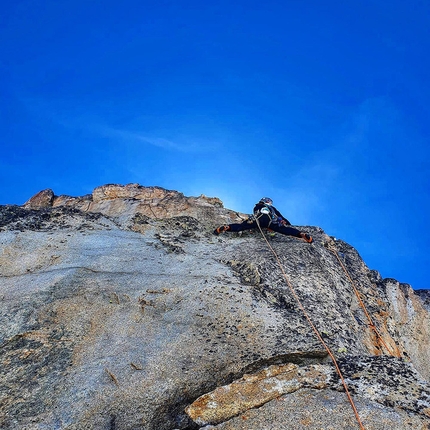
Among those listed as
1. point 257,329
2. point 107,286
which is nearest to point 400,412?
point 257,329

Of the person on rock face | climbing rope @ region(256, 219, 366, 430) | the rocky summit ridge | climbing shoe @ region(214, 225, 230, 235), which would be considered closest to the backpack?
the person on rock face

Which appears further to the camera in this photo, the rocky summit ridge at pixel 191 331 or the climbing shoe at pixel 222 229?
the climbing shoe at pixel 222 229

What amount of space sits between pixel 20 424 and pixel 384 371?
19.7ft

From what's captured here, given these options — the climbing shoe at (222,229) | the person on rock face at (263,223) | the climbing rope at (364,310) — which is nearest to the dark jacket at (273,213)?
the person on rock face at (263,223)

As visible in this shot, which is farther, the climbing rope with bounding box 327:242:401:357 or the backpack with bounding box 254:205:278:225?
the backpack with bounding box 254:205:278:225

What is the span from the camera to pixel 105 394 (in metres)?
7.21

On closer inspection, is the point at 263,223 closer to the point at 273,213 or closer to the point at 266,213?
the point at 266,213

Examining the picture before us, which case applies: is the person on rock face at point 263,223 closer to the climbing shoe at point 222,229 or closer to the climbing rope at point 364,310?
the climbing shoe at point 222,229

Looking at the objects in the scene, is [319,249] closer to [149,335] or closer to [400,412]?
[149,335]

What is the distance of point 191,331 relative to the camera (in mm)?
8805

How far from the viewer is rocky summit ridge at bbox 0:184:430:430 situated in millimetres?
6637

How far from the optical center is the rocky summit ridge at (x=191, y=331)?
6.64 m

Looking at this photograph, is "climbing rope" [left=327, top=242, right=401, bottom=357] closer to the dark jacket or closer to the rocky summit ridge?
the rocky summit ridge

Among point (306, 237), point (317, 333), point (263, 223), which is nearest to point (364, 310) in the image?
point (306, 237)
